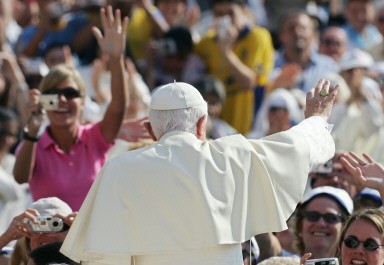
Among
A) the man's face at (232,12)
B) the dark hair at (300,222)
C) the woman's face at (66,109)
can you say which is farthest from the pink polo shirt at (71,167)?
the man's face at (232,12)

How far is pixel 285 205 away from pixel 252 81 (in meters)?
6.36

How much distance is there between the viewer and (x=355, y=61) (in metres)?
11.9

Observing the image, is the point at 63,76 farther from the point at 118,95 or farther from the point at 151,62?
the point at 151,62

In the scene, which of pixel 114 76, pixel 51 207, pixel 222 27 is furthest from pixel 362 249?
pixel 222 27

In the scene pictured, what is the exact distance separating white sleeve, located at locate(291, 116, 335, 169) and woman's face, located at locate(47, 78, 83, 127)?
253 centimetres

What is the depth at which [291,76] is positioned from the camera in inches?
471

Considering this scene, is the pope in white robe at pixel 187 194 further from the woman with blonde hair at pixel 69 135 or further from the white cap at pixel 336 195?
the white cap at pixel 336 195

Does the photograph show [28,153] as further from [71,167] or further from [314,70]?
[314,70]

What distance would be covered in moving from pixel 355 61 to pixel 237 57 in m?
1.21

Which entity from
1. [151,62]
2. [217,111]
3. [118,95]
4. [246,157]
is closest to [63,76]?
[118,95]

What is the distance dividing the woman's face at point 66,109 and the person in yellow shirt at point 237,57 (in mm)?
4065

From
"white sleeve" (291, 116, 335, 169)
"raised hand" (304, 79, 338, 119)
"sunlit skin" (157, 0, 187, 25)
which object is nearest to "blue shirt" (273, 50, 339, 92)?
"sunlit skin" (157, 0, 187, 25)

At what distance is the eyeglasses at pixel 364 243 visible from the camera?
21.8 ft

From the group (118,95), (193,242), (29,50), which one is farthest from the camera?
(29,50)
